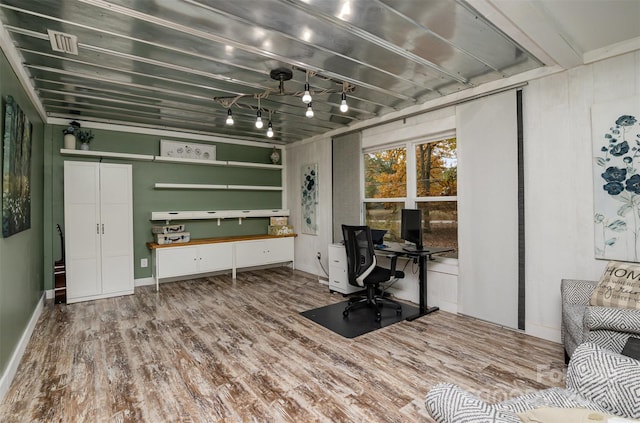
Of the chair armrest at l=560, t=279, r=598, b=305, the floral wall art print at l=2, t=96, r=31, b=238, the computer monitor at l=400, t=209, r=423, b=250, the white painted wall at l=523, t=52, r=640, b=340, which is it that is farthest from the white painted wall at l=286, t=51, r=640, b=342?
the floral wall art print at l=2, t=96, r=31, b=238

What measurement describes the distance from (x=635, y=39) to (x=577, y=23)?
62 cm

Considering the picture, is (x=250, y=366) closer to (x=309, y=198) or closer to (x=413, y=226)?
(x=413, y=226)

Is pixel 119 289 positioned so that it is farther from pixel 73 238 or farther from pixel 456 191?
pixel 456 191

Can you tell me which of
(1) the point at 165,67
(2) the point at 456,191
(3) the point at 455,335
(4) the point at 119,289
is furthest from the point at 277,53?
(4) the point at 119,289

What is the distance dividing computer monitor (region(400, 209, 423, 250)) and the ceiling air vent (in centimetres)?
358

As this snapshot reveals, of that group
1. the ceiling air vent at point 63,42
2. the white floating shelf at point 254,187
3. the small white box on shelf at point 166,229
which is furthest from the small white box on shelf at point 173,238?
the ceiling air vent at point 63,42

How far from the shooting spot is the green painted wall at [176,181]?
4.52 meters

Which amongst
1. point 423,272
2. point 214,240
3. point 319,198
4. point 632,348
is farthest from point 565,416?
point 214,240

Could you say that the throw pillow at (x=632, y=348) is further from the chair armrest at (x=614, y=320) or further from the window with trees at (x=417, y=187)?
the window with trees at (x=417, y=187)

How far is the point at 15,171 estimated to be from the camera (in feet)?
8.33

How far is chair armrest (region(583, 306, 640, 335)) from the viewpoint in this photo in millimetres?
1924

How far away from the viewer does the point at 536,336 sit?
10.0 feet

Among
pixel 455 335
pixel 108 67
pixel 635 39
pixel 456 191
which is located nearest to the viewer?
pixel 635 39

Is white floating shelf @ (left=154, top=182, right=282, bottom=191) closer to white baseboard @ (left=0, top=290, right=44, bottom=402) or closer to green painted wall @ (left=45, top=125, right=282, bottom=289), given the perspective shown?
green painted wall @ (left=45, top=125, right=282, bottom=289)
